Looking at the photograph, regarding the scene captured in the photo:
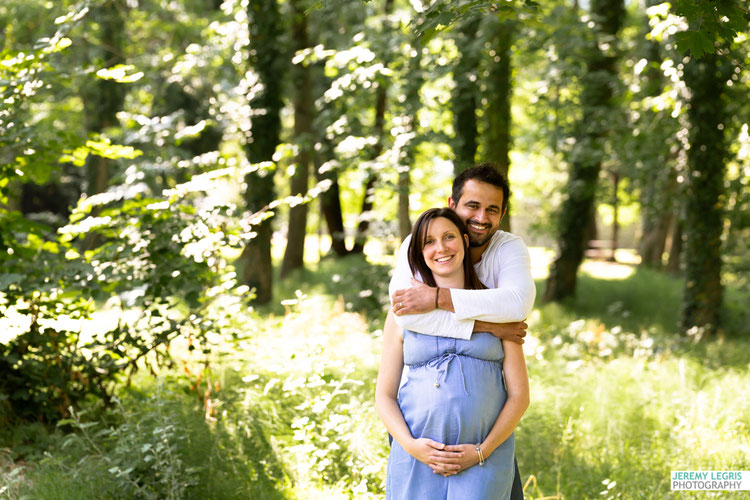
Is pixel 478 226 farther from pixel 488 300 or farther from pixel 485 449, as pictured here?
pixel 485 449

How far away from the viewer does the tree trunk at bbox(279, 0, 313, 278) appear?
12696 millimetres

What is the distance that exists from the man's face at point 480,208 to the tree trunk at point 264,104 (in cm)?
802

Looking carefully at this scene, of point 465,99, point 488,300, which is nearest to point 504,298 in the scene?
point 488,300

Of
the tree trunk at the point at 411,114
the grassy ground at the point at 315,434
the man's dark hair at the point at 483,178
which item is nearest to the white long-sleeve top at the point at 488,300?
the man's dark hair at the point at 483,178

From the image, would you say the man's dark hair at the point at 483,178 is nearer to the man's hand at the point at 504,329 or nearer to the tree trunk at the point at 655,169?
the man's hand at the point at 504,329

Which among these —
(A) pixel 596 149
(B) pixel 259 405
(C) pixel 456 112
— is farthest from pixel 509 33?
(B) pixel 259 405

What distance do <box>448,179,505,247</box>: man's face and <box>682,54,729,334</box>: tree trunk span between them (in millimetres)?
7732

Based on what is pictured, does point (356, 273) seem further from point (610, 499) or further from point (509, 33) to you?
point (610, 499)

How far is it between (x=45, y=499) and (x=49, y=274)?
197 centimetres

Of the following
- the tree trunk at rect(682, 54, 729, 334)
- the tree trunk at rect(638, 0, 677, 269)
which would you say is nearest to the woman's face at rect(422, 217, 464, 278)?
the tree trunk at rect(638, 0, 677, 269)

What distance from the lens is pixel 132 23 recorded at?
18125 mm

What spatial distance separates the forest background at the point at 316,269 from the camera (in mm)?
4766

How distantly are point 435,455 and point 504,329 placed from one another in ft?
1.96

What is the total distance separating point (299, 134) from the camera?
541 inches
